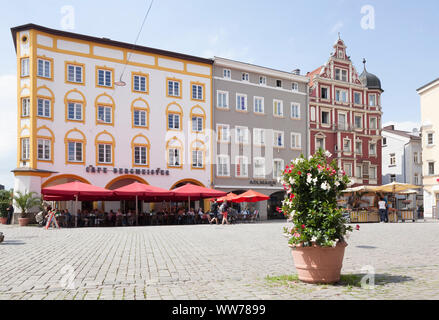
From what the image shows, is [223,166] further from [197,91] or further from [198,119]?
[197,91]

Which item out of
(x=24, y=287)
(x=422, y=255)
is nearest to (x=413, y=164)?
(x=422, y=255)

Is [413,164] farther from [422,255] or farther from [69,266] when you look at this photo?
[69,266]

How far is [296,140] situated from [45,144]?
959 inches

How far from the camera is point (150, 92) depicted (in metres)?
36.2

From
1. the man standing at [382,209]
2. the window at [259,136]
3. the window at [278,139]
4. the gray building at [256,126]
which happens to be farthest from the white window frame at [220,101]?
the man standing at [382,209]

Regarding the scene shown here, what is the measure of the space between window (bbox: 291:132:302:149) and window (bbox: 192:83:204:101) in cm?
1091

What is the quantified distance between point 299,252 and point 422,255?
17.9 feet

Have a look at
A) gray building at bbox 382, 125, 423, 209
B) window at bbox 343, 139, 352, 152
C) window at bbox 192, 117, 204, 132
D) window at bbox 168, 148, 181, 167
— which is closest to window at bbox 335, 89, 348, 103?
window at bbox 343, 139, 352, 152

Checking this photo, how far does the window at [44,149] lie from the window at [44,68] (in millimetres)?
4764

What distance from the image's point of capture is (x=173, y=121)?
122ft

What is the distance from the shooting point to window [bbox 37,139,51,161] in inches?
1225

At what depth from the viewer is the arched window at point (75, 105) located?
3266 cm

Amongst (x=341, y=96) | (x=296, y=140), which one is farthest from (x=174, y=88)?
(x=341, y=96)

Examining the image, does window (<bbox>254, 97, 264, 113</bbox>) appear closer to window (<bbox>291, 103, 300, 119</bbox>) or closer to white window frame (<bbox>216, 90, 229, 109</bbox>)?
white window frame (<bbox>216, 90, 229, 109</bbox>)
